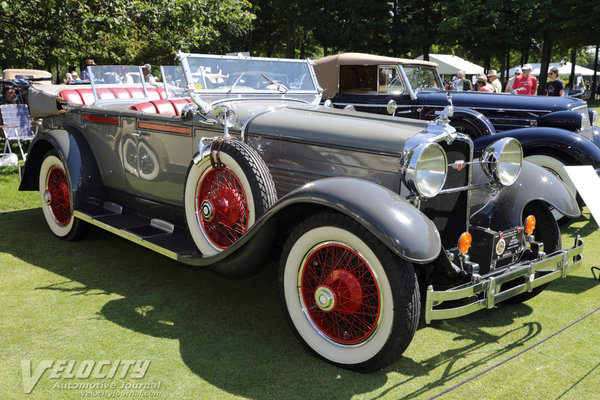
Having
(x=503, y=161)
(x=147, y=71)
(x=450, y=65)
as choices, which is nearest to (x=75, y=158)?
(x=147, y=71)

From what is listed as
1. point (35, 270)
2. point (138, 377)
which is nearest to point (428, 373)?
point (138, 377)

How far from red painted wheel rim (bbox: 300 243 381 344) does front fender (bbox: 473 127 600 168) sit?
3518 millimetres

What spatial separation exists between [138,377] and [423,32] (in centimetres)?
2457

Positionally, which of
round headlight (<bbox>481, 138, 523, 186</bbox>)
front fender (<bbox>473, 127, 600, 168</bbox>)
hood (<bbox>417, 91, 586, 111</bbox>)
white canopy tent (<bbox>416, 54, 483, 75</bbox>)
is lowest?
front fender (<bbox>473, 127, 600, 168</bbox>)

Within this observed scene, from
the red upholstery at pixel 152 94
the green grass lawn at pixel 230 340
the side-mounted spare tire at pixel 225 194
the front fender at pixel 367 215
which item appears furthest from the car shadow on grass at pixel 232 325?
the red upholstery at pixel 152 94

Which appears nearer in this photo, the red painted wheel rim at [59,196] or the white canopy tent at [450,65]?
the red painted wheel rim at [59,196]

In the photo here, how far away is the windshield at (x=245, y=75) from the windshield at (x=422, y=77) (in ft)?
13.3

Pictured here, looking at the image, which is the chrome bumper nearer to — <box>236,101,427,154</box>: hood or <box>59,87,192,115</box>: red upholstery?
<box>236,101,427,154</box>: hood

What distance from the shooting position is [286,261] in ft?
9.59

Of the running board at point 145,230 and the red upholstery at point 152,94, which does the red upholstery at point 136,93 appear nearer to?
the red upholstery at point 152,94

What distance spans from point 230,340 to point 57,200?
115 inches

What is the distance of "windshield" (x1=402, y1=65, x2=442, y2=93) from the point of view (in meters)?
8.44

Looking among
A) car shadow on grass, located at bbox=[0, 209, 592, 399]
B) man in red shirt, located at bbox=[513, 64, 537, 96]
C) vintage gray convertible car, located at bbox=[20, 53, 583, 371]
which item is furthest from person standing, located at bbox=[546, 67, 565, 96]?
car shadow on grass, located at bbox=[0, 209, 592, 399]

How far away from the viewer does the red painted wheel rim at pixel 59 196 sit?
501 centimetres
